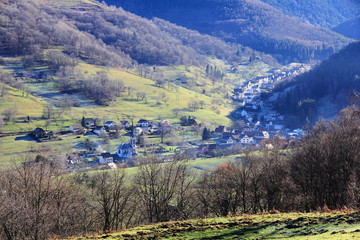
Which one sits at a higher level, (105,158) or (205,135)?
(205,135)

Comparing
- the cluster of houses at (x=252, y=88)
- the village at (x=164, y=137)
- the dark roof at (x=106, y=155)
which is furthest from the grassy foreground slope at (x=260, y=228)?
the cluster of houses at (x=252, y=88)

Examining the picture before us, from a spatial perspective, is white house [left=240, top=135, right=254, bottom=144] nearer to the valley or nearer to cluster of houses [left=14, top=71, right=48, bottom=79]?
the valley

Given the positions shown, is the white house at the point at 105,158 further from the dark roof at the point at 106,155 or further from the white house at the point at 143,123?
the white house at the point at 143,123

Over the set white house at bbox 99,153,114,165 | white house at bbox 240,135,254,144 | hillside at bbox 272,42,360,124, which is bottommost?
white house at bbox 99,153,114,165

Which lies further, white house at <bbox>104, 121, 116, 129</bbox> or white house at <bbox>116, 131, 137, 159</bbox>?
→ white house at <bbox>104, 121, 116, 129</bbox>

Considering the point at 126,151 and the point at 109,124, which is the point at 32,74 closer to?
the point at 109,124

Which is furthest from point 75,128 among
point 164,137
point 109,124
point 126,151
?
point 164,137

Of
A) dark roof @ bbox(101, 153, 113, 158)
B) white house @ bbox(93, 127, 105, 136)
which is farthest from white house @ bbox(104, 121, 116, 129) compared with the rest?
dark roof @ bbox(101, 153, 113, 158)
